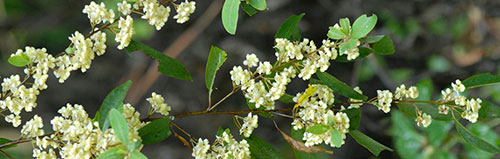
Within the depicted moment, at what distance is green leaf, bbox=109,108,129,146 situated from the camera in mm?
665

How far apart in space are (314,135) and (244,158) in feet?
0.41

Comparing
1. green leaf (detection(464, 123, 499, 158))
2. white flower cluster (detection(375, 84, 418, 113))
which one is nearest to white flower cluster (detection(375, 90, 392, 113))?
white flower cluster (detection(375, 84, 418, 113))

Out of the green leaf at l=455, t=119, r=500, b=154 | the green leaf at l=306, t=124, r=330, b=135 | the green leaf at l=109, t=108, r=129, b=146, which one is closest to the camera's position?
the green leaf at l=109, t=108, r=129, b=146

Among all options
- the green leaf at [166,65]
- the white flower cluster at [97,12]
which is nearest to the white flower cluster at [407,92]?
the green leaf at [166,65]

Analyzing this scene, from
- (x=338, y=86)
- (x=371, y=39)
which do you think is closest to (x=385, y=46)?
(x=371, y=39)

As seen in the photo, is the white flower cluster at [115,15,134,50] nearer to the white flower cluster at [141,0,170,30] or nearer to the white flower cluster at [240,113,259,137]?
the white flower cluster at [141,0,170,30]

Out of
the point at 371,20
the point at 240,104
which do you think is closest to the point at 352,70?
the point at 240,104

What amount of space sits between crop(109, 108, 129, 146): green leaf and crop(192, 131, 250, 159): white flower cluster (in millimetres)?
158

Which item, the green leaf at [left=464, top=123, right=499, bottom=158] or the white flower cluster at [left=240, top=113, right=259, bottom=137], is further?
the green leaf at [left=464, top=123, right=499, bottom=158]

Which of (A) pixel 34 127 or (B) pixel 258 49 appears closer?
(A) pixel 34 127

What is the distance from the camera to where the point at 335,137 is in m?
0.76

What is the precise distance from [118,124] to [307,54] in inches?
13.3

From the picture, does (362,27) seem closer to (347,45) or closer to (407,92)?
(347,45)

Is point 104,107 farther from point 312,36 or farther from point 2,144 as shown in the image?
point 312,36
